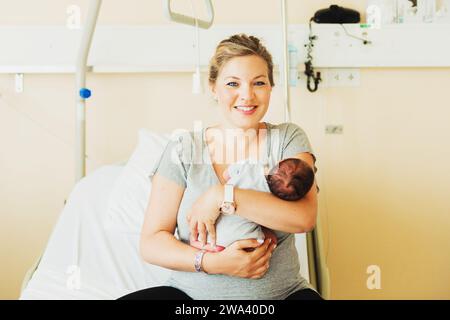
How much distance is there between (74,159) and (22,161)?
266 millimetres

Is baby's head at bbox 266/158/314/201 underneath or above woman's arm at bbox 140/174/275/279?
above

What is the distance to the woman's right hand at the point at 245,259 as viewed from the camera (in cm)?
114

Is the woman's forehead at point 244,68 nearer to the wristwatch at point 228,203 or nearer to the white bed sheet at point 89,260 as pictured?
the wristwatch at point 228,203

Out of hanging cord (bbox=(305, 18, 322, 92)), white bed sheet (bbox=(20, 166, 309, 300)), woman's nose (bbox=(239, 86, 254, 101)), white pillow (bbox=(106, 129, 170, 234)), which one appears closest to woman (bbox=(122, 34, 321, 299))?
woman's nose (bbox=(239, 86, 254, 101))

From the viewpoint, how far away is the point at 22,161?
85.2 inches

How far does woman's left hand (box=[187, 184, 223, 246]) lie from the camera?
1155 mm

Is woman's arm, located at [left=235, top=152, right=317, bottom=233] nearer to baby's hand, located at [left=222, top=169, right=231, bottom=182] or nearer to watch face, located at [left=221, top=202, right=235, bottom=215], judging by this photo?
watch face, located at [left=221, top=202, right=235, bottom=215]

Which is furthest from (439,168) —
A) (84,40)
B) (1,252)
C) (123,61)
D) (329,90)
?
(1,252)

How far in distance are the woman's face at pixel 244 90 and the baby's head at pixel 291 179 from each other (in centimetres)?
22

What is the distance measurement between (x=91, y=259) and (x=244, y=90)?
75cm

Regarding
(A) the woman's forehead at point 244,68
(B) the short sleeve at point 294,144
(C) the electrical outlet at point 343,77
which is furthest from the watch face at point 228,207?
(C) the electrical outlet at point 343,77

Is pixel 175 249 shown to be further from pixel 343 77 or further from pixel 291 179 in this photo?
pixel 343 77

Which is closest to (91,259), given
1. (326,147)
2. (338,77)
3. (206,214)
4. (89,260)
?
(89,260)

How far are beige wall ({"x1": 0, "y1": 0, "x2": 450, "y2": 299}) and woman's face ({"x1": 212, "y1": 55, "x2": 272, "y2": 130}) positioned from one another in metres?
0.83
